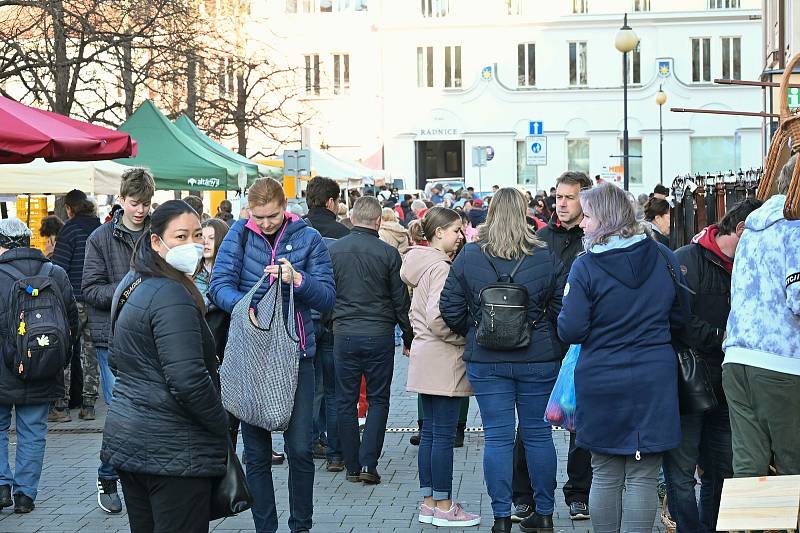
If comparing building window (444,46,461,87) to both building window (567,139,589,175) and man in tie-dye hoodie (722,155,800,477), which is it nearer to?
building window (567,139,589,175)

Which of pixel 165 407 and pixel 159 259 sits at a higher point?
pixel 159 259

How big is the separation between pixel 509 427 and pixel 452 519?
86 centimetres

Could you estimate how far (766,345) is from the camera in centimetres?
567

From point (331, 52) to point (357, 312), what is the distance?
51.4 meters

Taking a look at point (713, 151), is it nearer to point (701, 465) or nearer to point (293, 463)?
point (701, 465)

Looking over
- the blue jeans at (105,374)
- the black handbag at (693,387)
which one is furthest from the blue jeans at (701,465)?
the blue jeans at (105,374)

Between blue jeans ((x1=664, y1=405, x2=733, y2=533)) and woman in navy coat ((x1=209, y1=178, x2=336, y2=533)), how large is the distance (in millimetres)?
1988

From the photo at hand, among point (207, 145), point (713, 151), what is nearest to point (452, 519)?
point (207, 145)

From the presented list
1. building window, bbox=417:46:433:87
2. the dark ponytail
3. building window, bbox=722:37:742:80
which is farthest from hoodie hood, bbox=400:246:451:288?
building window, bbox=722:37:742:80

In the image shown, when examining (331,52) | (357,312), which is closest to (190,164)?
(357,312)

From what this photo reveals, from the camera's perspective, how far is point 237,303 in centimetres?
673

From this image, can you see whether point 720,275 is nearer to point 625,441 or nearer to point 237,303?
point 625,441

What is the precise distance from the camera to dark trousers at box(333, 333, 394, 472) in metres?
8.93

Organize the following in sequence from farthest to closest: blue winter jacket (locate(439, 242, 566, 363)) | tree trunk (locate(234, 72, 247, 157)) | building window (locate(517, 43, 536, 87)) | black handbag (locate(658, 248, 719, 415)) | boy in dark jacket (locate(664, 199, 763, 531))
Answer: building window (locate(517, 43, 536, 87)), tree trunk (locate(234, 72, 247, 157)), blue winter jacket (locate(439, 242, 566, 363)), boy in dark jacket (locate(664, 199, 763, 531)), black handbag (locate(658, 248, 719, 415))
